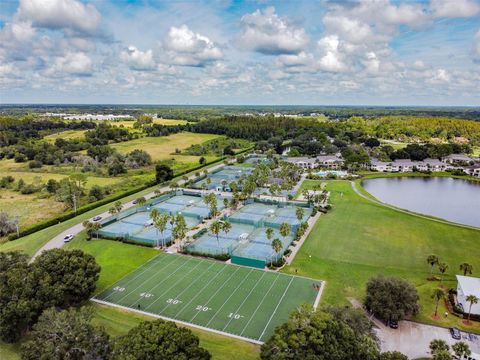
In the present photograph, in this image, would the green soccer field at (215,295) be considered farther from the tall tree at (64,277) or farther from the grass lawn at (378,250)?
the grass lawn at (378,250)

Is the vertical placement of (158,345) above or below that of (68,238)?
above

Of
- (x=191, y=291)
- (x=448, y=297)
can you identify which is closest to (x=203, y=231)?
(x=191, y=291)

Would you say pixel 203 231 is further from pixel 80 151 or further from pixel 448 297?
pixel 80 151

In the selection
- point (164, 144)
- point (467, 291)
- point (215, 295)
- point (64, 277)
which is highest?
point (164, 144)

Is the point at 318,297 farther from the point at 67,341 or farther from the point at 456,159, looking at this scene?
the point at 456,159

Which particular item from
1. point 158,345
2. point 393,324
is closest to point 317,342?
point 158,345

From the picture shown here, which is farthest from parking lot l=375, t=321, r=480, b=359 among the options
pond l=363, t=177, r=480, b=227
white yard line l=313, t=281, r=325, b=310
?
pond l=363, t=177, r=480, b=227
